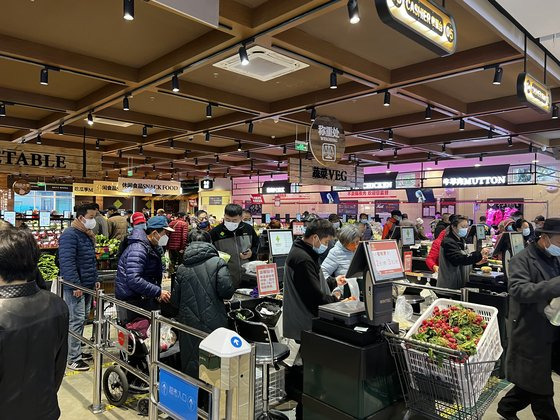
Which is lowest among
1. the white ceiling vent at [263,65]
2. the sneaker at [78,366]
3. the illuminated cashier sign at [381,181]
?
the sneaker at [78,366]

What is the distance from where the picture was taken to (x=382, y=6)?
2611mm

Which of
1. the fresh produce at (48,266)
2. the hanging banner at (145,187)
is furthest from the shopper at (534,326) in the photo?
the hanging banner at (145,187)

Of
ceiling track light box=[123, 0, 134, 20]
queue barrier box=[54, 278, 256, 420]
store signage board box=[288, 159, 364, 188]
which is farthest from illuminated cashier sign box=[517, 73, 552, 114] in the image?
store signage board box=[288, 159, 364, 188]

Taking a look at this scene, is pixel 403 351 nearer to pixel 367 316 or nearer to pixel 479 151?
pixel 367 316

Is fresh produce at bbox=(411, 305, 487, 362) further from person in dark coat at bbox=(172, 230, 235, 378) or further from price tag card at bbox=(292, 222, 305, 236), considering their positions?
Answer: price tag card at bbox=(292, 222, 305, 236)

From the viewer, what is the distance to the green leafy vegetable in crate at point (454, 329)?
6.84 ft

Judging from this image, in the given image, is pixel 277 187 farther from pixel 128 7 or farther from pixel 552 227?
pixel 552 227

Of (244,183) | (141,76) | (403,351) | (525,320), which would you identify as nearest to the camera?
(403,351)

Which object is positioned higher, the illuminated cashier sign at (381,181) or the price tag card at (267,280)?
the illuminated cashier sign at (381,181)

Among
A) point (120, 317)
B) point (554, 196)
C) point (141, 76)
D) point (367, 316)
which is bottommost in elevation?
point (120, 317)

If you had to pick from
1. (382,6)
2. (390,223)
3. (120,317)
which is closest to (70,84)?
(120,317)

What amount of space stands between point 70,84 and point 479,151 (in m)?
11.7

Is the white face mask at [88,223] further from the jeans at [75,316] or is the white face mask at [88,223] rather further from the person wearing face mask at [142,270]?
the person wearing face mask at [142,270]

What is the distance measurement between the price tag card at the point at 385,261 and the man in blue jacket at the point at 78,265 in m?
3.52
